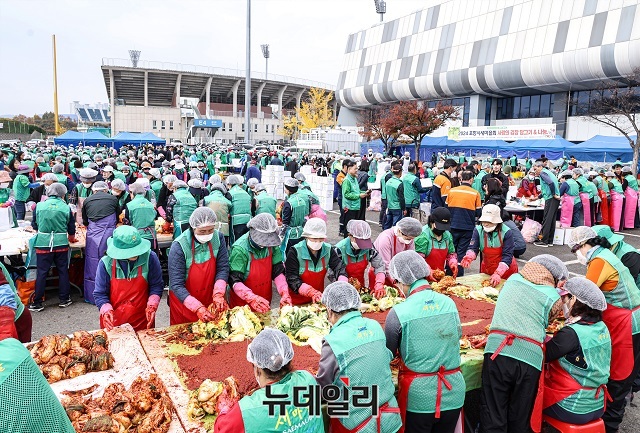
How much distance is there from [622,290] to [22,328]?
19.0 ft

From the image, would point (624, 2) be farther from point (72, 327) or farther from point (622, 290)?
point (72, 327)

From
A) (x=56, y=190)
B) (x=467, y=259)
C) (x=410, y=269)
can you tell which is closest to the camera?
(x=410, y=269)

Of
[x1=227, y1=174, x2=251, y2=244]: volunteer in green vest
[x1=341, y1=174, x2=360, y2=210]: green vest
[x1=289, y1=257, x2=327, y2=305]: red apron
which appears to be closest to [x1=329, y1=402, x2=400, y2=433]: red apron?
[x1=289, y1=257, x2=327, y2=305]: red apron

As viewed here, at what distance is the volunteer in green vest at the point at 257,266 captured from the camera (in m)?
4.89

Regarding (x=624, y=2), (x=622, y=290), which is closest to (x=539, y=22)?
(x=624, y=2)

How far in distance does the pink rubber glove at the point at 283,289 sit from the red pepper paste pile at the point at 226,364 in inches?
34.2

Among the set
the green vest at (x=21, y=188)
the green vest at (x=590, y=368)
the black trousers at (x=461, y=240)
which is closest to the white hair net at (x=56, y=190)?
the green vest at (x=21, y=188)

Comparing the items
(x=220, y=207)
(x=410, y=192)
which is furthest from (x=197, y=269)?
(x=410, y=192)

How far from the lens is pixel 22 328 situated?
4.48 meters

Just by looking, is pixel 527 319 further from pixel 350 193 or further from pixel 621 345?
pixel 350 193

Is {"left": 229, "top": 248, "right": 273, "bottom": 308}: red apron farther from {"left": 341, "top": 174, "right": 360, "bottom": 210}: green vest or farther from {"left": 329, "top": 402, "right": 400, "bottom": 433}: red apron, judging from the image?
{"left": 341, "top": 174, "right": 360, "bottom": 210}: green vest

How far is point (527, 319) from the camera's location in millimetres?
3578

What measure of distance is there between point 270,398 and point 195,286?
271 cm

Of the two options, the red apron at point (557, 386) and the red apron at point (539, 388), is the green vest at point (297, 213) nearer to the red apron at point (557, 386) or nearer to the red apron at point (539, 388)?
the red apron at point (539, 388)
